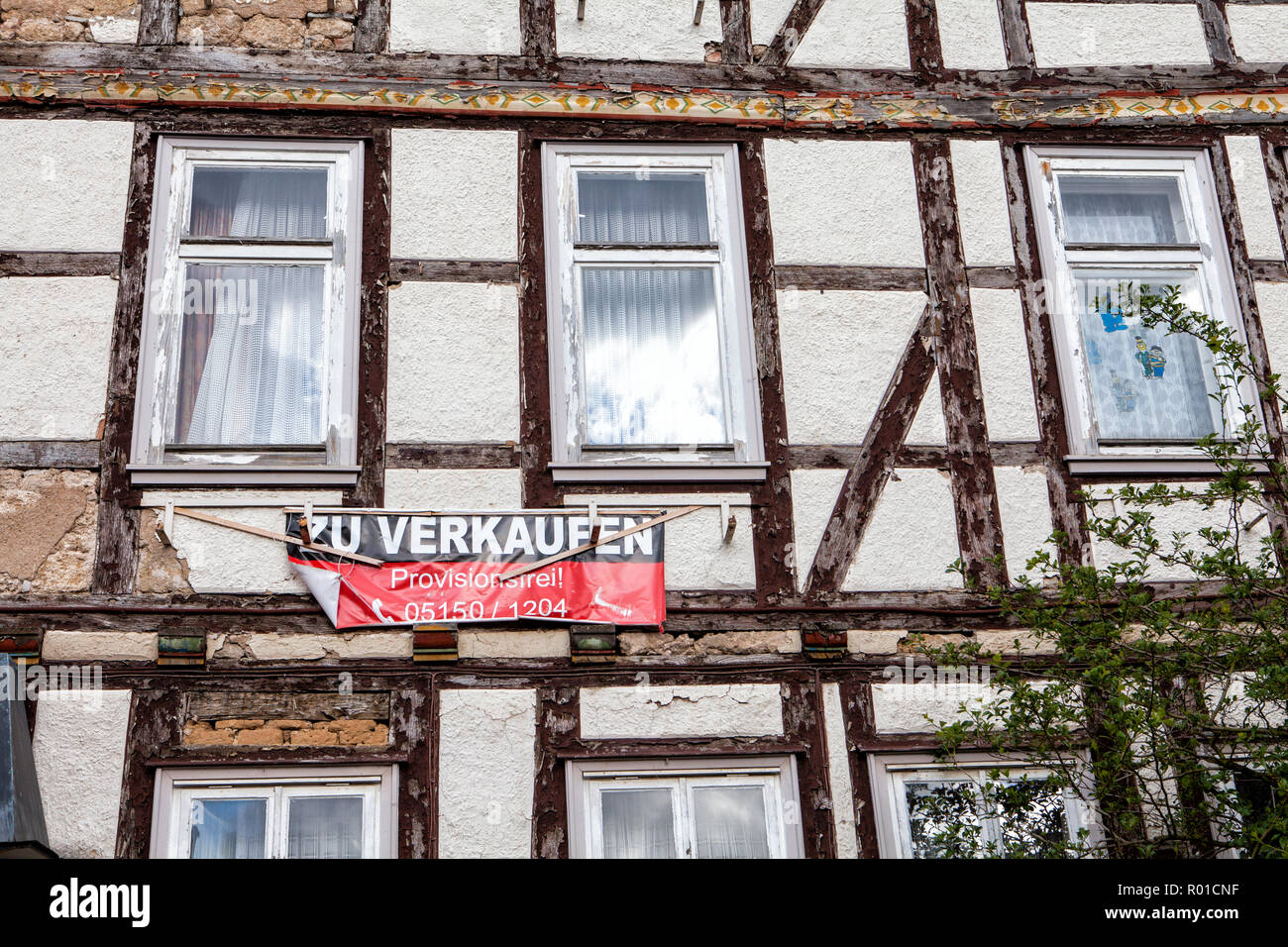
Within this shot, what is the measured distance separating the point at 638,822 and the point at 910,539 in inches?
69.4

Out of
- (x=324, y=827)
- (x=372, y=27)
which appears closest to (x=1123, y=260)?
(x=372, y=27)

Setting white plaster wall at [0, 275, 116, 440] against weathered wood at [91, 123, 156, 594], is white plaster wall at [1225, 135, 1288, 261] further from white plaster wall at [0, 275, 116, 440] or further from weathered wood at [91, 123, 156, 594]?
white plaster wall at [0, 275, 116, 440]

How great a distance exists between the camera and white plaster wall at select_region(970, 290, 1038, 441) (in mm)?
6977

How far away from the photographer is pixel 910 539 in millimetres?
6727

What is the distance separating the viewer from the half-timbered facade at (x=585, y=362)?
20.5ft

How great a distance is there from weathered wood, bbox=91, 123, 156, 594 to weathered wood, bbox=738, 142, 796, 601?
2.75 meters

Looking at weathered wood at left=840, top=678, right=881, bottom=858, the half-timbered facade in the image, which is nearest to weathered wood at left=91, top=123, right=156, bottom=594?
the half-timbered facade

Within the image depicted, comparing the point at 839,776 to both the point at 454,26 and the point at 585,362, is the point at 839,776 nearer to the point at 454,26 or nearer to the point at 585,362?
the point at 585,362

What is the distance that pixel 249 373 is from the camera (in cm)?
687

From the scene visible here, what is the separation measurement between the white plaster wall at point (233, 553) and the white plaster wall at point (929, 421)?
2.87m

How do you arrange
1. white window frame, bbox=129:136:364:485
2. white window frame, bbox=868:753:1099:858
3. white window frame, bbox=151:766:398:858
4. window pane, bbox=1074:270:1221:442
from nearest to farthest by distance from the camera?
white window frame, bbox=151:766:398:858, white window frame, bbox=868:753:1099:858, white window frame, bbox=129:136:364:485, window pane, bbox=1074:270:1221:442

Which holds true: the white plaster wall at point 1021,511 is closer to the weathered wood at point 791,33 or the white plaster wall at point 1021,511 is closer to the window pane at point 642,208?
the window pane at point 642,208
